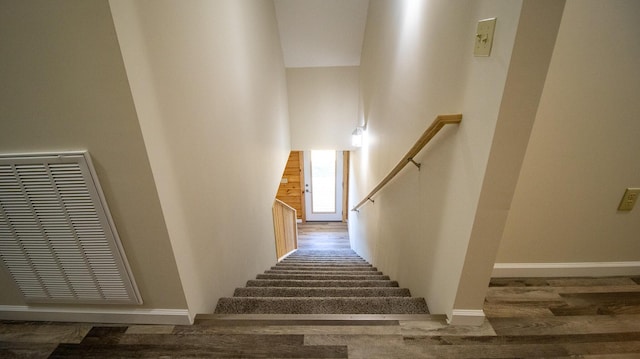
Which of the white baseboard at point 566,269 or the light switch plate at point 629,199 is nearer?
the light switch plate at point 629,199

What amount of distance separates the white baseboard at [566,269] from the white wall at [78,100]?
201 cm

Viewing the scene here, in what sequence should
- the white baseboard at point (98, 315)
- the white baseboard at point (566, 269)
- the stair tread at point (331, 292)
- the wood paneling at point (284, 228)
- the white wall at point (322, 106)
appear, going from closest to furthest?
the white baseboard at point (98, 315) < the white baseboard at point (566, 269) < the stair tread at point (331, 292) < the wood paneling at point (284, 228) < the white wall at point (322, 106)

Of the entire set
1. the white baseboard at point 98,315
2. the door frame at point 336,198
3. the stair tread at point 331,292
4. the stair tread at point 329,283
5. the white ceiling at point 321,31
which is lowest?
the door frame at point 336,198

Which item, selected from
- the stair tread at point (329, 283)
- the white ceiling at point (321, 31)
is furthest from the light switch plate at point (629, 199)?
the white ceiling at point (321, 31)

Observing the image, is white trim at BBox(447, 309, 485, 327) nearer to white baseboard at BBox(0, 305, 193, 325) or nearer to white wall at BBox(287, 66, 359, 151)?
white baseboard at BBox(0, 305, 193, 325)

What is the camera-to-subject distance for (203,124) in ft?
4.22

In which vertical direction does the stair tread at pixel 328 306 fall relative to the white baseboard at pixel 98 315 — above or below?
below

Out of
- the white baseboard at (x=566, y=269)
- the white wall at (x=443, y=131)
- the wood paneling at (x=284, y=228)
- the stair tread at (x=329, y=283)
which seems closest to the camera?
the white wall at (x=443, y=131)

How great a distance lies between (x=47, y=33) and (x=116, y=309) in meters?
1.24

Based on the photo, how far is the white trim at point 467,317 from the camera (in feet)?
3.68

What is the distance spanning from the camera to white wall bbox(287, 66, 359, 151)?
4.37 metres

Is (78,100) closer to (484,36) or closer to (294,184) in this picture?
(484,36)

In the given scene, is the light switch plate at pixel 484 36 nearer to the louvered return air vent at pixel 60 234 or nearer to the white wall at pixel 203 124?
the white wall at pixel 203 124

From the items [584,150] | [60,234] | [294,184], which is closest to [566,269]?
[584,150]
